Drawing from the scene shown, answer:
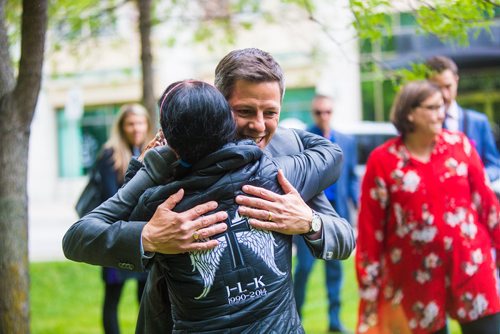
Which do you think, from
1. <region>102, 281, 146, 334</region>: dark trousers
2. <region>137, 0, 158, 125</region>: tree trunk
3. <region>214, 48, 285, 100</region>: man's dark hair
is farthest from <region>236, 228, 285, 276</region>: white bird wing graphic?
<region>137, 0, 158, 125</region>: tree trunk

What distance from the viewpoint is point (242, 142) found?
7.78ft

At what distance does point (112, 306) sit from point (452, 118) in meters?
3.06

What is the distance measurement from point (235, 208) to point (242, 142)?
0.21 meters

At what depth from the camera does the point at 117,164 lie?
6293 mm

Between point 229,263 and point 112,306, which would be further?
point 112,306

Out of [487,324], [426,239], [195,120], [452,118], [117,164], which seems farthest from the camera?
[117,164]

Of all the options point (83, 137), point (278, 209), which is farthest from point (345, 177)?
point (83, 137)

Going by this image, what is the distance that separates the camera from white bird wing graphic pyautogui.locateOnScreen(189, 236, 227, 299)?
2.31m

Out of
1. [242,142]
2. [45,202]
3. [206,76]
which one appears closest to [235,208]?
[242,142]

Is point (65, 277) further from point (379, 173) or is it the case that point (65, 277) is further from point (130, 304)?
point (379, 173)

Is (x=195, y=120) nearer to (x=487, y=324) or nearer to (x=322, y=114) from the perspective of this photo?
(x=487, y=324)

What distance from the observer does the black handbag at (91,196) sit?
600 centimetres

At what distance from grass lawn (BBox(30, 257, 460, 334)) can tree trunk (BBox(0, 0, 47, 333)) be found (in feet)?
9.05

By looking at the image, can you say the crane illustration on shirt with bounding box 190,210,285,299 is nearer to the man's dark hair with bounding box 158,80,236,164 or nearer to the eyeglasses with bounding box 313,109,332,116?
the man's dark hair with bounding box 158,80,236,164
